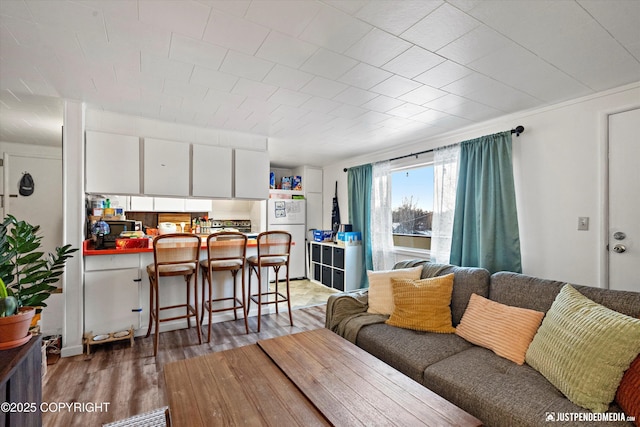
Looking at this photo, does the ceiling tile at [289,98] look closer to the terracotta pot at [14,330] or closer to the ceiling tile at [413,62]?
the ceiling tile at [413,62]

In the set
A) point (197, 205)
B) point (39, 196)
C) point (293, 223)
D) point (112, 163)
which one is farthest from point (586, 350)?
point (39, 196)

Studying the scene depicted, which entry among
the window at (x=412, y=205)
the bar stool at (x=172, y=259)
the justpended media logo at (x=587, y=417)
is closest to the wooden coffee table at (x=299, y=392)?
the justpended media logo at (x=587, y=417)

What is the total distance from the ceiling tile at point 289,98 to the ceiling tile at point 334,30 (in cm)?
73

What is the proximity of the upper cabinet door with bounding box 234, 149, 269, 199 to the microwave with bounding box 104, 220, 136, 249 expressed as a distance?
120 cm

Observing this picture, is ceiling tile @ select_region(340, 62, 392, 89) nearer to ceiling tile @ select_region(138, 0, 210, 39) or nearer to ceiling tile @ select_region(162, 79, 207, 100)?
ceiling tile @ select_region(138, 0, 210, 39)

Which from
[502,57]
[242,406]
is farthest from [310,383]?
[502,57]

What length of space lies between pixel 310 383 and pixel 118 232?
2.74 meters

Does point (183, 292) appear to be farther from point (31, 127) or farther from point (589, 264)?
point (589, 264)

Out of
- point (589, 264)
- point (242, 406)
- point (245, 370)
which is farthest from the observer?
point (589, 264)

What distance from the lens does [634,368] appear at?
4.11 feet

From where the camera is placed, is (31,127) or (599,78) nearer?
(599,78)

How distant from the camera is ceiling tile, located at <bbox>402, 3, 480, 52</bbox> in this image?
1480 mm

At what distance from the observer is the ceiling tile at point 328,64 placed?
1.87m

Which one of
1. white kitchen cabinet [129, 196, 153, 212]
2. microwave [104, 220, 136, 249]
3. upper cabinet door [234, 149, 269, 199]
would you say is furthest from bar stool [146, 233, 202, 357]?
white kitchen cabinet [129, 196, 153, 212]
